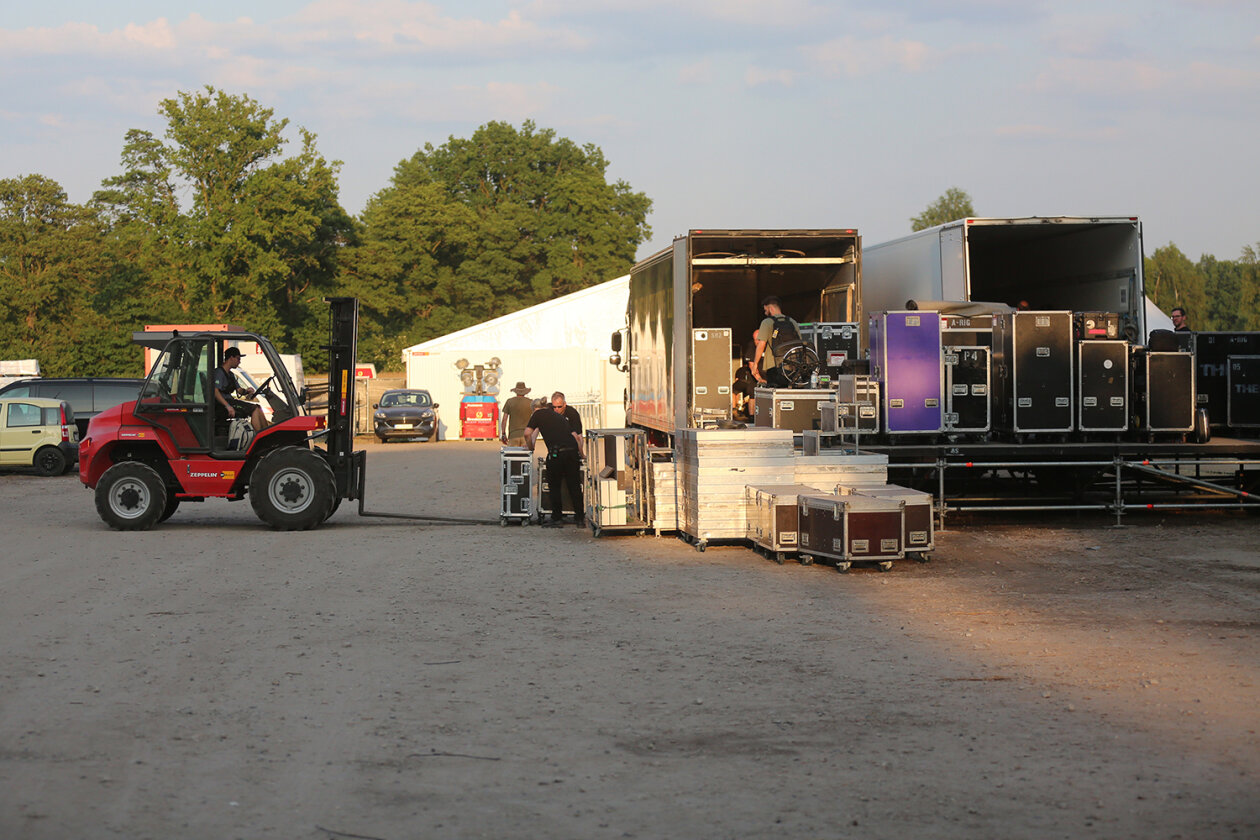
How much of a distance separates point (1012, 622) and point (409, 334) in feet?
238

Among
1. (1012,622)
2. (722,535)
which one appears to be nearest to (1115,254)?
(722,535)

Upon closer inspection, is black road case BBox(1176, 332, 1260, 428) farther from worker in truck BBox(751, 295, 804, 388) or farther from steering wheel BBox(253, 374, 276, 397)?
steering wheel BBox(253, 374, 276, 397)

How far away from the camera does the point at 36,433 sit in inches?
1158

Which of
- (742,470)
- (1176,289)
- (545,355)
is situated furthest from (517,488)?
(1176,289)

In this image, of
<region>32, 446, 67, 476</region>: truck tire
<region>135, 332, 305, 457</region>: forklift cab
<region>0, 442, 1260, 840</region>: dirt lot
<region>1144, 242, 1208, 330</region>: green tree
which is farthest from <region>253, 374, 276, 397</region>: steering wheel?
<region>1144, 242, 1208, 330</region>: green tree

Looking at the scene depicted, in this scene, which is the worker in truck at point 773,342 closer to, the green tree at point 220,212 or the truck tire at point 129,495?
the truck tire at point 129,495

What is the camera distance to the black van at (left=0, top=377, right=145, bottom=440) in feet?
108

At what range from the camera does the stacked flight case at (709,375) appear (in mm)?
15852

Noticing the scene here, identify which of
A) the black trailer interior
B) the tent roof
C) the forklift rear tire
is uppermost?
the tent roof

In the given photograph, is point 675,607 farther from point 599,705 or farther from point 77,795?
point 77,795

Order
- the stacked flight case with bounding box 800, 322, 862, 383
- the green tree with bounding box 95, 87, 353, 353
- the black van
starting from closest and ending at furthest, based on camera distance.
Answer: the stacked flight case with bounding box 800, 322, 862, 383
the black van
the green tree with bounding box 95, 87, 353, 353

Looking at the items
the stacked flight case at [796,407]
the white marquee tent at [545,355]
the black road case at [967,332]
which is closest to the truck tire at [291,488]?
the stacked flight case at [796,407]

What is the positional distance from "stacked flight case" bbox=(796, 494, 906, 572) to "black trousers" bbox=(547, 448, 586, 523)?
5.30 metres

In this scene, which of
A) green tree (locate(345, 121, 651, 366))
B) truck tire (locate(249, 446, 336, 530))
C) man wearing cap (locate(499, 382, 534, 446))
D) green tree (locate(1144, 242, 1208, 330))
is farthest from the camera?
green tree (locate(1144, 242, 1208, 330))
